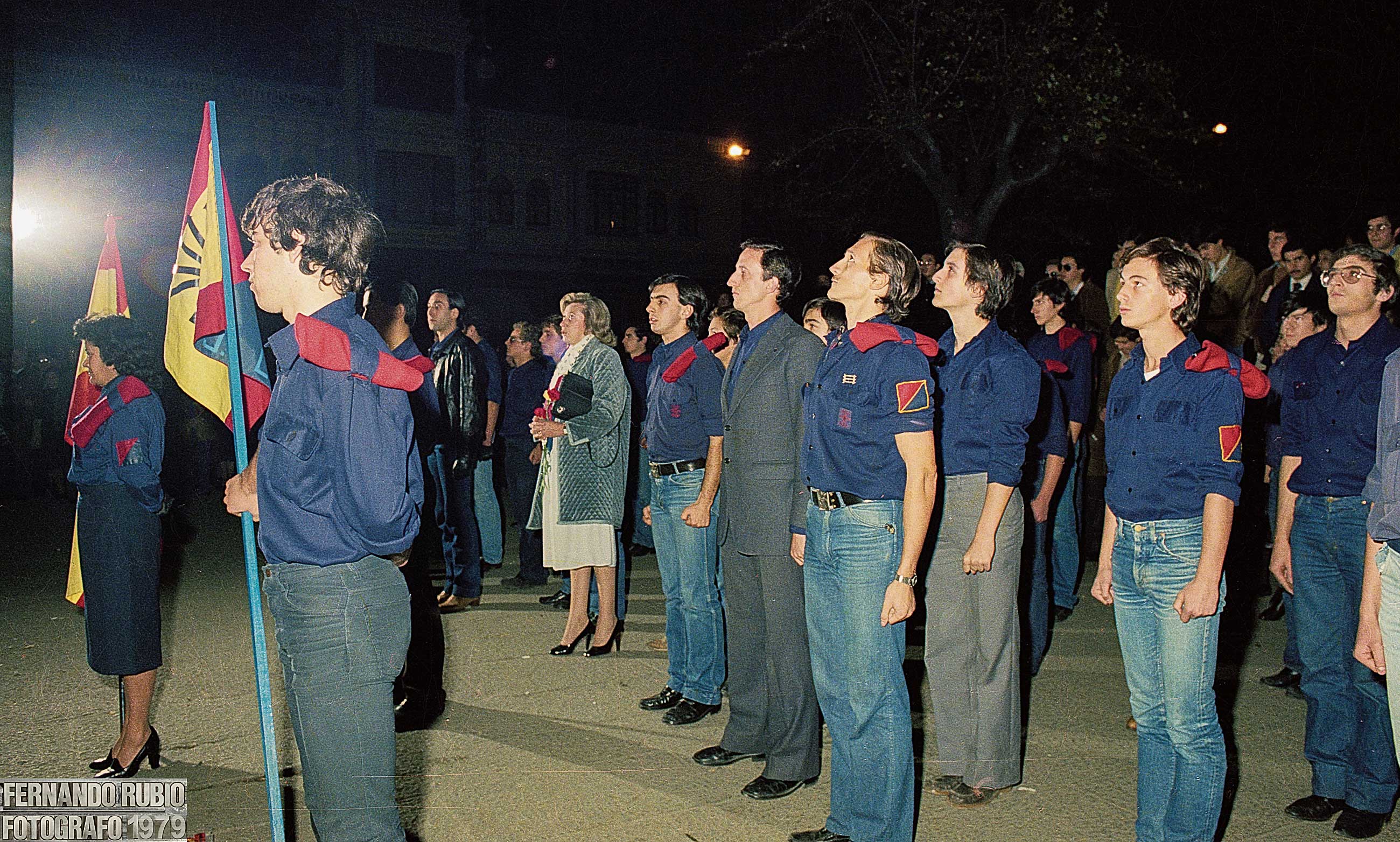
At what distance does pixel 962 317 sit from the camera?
4.71 meters

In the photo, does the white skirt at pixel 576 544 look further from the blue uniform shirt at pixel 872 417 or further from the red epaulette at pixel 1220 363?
the red epaulette at pixel 1220 363

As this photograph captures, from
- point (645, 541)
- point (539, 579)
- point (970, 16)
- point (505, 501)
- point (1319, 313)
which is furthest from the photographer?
point (970, 16)

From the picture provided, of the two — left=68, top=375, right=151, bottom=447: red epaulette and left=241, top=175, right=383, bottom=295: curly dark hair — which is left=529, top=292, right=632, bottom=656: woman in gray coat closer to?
left=68, top=375, right=151, bottom=447: red epaulette

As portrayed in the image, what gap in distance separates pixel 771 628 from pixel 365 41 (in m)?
34.1

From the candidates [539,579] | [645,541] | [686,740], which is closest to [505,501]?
[645,541]

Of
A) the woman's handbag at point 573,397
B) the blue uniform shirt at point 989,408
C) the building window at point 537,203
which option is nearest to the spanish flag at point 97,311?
the woman's handbag at point 573,397

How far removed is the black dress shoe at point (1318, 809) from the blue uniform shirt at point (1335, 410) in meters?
1.20

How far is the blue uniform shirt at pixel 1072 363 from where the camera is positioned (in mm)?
7605

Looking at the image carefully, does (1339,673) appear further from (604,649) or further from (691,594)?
(604,649)

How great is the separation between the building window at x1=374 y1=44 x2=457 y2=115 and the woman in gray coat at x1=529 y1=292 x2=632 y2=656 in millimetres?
30488

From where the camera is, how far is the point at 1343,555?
440 centimetres

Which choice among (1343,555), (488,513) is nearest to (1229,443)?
(1343,555)

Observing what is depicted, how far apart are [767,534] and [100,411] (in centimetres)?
297

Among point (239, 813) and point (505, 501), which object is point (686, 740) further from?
point (505, 501)
